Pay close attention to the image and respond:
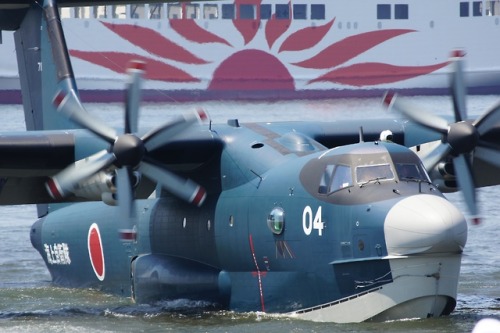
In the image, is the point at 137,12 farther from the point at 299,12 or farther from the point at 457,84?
the point at 457,84

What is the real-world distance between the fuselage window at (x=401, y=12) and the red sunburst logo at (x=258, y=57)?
4.24ft

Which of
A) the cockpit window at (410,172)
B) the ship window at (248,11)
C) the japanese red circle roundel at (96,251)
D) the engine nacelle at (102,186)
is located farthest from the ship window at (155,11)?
the cockpit window at (410,172)

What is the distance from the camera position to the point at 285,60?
308 ft

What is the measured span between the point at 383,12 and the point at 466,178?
76.1 meters

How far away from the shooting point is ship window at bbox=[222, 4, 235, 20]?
93.3 m

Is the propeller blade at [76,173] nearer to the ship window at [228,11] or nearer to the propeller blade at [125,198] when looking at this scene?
the propeller blade at [125,198]

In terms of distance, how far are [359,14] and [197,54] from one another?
46.2 feet

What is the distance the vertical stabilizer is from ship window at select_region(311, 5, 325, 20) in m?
69.6

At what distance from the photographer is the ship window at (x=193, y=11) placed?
93.2 meters

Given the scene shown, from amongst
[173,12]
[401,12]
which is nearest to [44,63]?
[173,12]

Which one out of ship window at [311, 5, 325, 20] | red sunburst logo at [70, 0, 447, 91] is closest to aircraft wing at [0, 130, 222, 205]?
red sunburst logo at [70, 0, 447, 91]

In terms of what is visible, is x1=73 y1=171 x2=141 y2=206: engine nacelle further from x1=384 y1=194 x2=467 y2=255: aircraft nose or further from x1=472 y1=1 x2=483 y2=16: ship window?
x1=472 y1=1 x2=483 y2=16: ship window

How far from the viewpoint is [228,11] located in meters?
93.9

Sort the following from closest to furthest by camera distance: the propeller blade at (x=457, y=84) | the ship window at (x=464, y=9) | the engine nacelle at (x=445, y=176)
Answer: the propeller blade at (x=457, y=84) → the engine nacelle at (x=445, y=176) → the ship window at (x=464, y=9)
